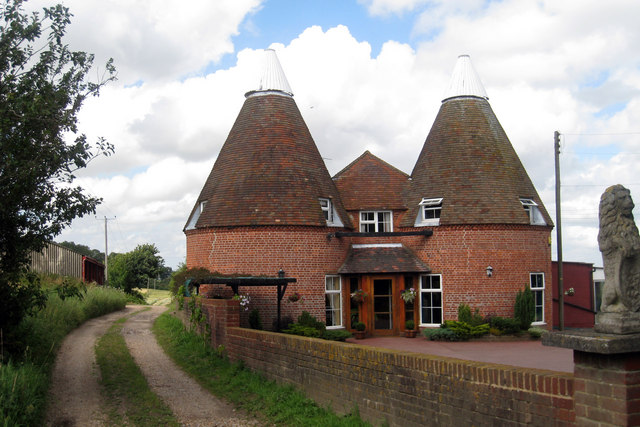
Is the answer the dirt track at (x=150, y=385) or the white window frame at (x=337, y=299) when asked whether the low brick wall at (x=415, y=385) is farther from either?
the white window frame at (x=337, y=299)

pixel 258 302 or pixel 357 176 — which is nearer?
pixel 258 302

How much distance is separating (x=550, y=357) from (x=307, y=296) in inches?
304

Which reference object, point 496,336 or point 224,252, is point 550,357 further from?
point 224,252

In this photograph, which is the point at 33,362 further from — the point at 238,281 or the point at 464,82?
the point at 464,82

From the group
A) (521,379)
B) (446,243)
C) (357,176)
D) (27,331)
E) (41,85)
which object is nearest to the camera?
(521,379)

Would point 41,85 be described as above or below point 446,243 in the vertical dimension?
above

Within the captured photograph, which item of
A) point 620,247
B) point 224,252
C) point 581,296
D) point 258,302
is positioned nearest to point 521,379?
point 620,247

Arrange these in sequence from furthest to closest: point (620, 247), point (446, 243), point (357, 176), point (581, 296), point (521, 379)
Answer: point (581, 296) → point (357, 176) → point (446, 243) → point (521, 379) → point (620, 247)

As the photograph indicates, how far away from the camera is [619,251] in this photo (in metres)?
5.11

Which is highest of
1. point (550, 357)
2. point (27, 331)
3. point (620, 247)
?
point (620, 247)

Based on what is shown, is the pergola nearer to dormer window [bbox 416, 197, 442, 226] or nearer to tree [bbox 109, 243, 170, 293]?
dormer window [bbox 416, 197, 442, 226]

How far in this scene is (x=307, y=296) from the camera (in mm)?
19453

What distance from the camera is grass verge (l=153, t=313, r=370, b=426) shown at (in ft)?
28.6

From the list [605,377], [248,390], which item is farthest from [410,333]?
[605,377]
